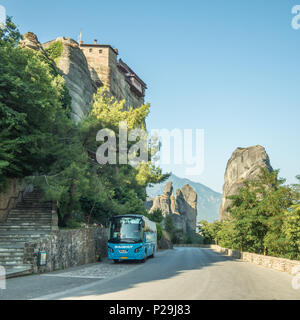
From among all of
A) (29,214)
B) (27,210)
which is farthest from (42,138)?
(27,210)

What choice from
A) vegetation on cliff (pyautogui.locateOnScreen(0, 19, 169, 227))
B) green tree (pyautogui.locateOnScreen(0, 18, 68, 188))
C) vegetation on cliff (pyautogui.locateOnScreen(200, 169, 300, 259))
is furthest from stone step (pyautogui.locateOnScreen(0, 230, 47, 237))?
vegetation on cliff (pyautogui.locateOnScreen(200, 169, 300, 259))

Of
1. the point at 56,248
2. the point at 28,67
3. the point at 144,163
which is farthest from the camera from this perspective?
the point at 144,163

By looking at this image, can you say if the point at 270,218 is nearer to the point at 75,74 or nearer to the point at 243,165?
the point at 75,74

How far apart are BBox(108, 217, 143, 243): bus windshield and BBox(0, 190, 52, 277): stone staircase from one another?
14.0 feet

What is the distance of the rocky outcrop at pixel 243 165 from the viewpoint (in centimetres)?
9612

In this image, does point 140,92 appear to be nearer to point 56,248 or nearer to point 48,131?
point 48,131

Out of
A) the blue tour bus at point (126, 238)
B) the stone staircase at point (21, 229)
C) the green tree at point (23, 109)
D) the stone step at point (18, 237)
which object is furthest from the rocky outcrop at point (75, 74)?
the stone step at point (18, 237)

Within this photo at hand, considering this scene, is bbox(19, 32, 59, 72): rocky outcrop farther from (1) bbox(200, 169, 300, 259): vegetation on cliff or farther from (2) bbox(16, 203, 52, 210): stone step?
(1) bbox(200, 169, 300, 259): vegetation on cliff

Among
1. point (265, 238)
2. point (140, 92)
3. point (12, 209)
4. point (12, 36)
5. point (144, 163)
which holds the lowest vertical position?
point (265, 238)

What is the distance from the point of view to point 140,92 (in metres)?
79.5

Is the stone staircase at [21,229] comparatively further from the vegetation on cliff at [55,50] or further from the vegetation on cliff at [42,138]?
the vegetation on cliff at [55,50]

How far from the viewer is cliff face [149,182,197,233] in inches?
6024

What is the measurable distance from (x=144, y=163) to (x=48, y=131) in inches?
884
